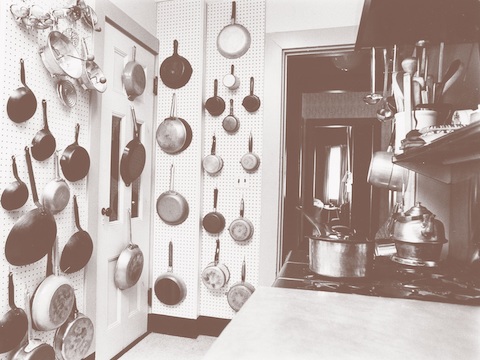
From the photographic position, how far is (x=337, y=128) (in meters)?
5.64

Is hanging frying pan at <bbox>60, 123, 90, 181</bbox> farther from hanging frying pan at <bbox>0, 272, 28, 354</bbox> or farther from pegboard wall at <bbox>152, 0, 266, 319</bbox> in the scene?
pegboard wall at <bbox>152, 0, 266, 319</bbox>

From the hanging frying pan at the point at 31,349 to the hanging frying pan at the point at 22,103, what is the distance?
33.8 inches

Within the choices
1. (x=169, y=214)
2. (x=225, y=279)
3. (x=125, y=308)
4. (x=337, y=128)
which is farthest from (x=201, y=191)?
(x=337, y=128)

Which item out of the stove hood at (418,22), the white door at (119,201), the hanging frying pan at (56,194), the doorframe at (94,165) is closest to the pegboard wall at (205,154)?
the white door at (119,201)

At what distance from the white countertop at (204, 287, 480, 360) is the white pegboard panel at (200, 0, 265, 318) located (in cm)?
196

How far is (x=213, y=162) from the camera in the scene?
311cm

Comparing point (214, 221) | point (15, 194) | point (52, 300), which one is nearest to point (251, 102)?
point (214, 221)

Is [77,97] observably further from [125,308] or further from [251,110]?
→ [125,308]

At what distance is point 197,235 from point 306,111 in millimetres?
3695

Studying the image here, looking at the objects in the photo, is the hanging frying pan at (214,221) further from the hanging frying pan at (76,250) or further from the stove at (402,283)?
the stove at (402,283)

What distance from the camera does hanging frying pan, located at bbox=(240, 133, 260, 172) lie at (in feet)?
10.00

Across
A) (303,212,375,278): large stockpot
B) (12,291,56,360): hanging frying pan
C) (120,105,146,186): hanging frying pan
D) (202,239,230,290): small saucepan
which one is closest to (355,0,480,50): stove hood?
(303,212,375,278): large stockpot

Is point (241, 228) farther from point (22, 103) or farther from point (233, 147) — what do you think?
point (22, 103)

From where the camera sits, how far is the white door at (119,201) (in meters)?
2.59
